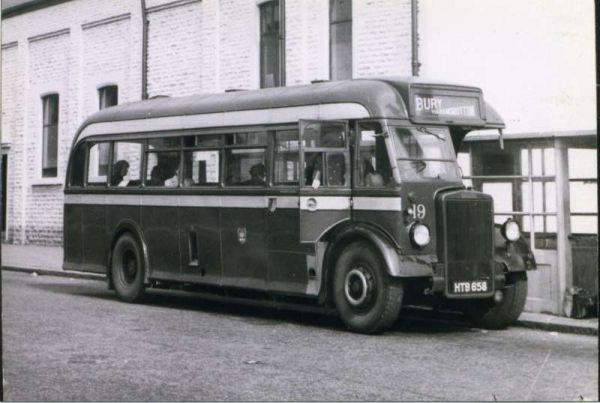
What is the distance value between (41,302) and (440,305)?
5525mm

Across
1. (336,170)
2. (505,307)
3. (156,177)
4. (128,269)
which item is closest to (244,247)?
(336,170)

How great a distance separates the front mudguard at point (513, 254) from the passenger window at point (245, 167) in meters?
2.85

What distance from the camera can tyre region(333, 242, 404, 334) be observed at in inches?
382

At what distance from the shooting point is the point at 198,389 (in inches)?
272

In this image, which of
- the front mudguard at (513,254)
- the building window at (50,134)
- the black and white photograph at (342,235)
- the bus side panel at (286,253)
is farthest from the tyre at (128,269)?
the building window at (50,134)

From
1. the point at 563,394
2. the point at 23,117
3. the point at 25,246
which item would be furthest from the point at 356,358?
the point at 25,246

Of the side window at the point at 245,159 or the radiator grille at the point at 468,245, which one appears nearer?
the radiator grille at the point at 468,245

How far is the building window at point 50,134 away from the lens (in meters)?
19.5

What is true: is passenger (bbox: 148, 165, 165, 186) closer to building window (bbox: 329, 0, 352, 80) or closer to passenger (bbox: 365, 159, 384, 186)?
passenger (bbox: 365, 159, 384, 186)

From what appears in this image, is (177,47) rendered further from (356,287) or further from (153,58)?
(356,287)

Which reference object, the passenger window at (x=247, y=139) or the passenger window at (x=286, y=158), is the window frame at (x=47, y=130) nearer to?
the passenger window at (x=247, y=139)

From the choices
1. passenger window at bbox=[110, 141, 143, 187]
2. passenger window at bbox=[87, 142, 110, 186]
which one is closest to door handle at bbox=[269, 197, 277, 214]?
passenger window at bbox=[110, 141, 143, 187]

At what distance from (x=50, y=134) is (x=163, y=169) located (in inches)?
325

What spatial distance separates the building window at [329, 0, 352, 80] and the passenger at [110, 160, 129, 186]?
530cm
